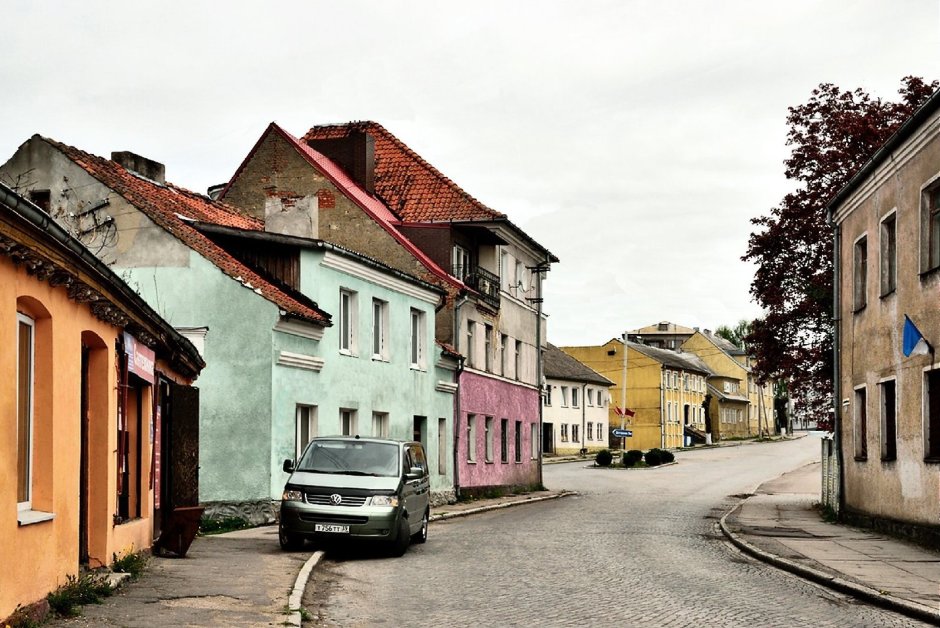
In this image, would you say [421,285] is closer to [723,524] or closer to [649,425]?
[723,524]

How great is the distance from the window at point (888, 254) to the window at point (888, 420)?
1743 millimetres

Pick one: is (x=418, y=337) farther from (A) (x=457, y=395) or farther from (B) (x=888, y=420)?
(B) (x=888, y=420)

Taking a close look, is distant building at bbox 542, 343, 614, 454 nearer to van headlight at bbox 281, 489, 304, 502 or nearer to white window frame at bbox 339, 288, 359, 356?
white window frame at bbox 339, 288, 359, 356

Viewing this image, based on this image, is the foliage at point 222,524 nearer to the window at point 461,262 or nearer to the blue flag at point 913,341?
the blue flag at point 913,341

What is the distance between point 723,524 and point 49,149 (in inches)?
620

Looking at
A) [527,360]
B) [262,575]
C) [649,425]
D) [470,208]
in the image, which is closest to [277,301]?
[262,575]

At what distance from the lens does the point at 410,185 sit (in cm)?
3962

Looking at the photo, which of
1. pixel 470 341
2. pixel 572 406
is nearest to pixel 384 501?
pixel 470 341

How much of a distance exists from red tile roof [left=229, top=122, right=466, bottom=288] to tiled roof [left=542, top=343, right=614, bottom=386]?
44.7 metres

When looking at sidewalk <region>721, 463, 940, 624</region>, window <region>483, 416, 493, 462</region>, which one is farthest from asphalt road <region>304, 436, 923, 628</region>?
window <region>483, 416, 493, 462</region>

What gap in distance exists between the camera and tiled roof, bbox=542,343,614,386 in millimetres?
82562

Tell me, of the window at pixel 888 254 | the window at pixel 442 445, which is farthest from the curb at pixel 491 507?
the window at pixel 888 254

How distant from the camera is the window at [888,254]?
22.6 meters

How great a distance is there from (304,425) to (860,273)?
473 inches
